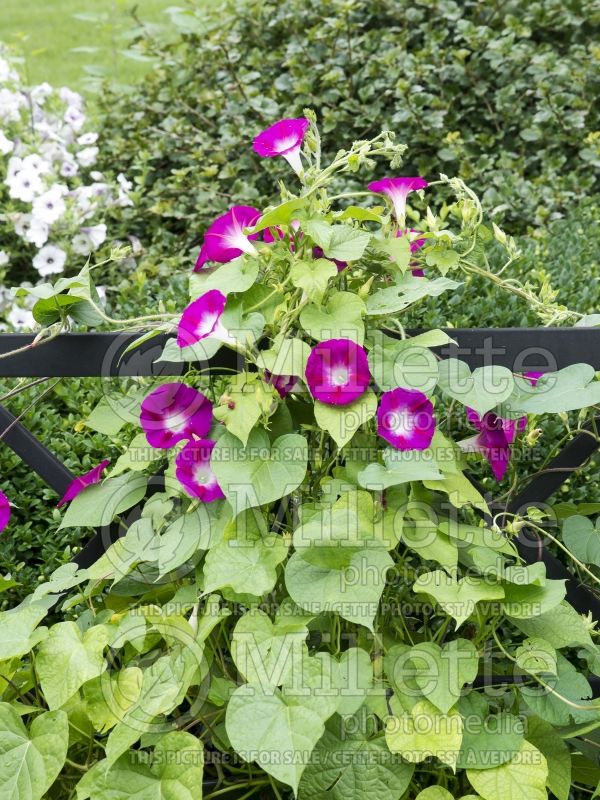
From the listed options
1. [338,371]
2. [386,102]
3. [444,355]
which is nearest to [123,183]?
[386,102]

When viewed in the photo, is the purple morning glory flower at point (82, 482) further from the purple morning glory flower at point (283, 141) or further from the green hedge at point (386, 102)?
the green hedge at point (386, 102)

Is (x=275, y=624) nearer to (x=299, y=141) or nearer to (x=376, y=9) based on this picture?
(x=299, y=141)

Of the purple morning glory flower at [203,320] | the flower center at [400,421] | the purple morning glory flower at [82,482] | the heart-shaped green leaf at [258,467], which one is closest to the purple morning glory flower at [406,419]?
the flower center at [400,421]

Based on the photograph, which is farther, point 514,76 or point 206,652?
point 514,76

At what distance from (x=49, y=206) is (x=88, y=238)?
16cm

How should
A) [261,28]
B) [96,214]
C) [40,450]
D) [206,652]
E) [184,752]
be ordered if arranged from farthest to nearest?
[261,28] → [96,214] → [40,450] → [206,652] → [184,752]

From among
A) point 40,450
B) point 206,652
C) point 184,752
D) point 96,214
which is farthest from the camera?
point 96,214

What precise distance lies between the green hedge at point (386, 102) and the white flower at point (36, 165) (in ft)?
1.14

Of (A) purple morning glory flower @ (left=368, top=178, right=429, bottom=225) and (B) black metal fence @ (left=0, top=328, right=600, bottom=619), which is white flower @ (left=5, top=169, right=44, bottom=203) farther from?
(A) purple morning glory flower @ (left=368, top=178, right=429, bottom=225)

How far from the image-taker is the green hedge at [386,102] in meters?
3.50

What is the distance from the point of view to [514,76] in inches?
144

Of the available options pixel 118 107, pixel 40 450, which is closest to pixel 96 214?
pixel 118 107

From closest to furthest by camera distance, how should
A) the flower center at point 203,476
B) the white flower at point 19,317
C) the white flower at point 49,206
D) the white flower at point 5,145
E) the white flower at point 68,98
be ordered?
the flower center at point 203,476, the white flower at point 19,317, the white flower at point 49,206, the white flower at point 5,145, the white flower at point 68,98

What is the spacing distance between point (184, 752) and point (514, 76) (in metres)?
3.14
